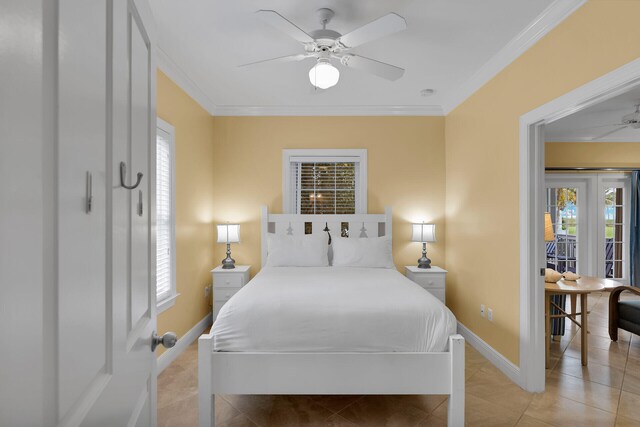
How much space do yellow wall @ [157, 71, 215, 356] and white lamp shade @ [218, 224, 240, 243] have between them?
209 mm

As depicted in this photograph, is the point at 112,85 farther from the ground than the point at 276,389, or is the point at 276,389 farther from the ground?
the point at 112,85

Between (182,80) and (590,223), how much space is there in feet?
21.9

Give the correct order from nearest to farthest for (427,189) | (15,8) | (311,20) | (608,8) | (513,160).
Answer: (15,8) < (608,8) < (311,20) < (513,160) < (427,189)

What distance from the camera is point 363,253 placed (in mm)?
3875

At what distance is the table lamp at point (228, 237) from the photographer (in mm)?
4148

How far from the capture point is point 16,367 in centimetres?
43

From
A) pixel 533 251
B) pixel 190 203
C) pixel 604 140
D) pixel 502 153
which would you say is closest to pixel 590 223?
pixel 604 140

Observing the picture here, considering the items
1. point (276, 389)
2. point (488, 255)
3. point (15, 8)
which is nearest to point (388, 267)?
point (488, 255)

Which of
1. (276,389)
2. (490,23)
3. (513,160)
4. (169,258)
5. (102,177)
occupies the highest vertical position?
(490,23)

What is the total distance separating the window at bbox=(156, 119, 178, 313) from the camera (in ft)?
10.1

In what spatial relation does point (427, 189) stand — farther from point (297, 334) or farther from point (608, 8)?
point (297, 334)

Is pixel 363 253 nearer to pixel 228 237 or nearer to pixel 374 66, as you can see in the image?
pixel 228 237

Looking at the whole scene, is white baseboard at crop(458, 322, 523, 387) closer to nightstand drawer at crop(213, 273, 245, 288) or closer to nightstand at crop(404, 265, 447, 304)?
nightstand at crop(404, 265, 447, 304)

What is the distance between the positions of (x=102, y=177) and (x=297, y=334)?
1748 mm
